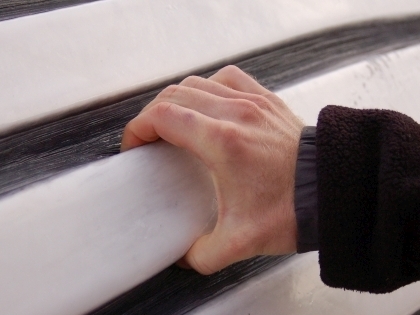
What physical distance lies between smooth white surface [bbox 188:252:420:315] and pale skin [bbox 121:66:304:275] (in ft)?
0.19

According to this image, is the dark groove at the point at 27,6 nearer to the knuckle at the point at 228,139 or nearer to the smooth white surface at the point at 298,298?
the knuckle at the point at 228,139

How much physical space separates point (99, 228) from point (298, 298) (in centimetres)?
31

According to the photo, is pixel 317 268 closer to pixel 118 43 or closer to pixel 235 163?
pixel 235 163

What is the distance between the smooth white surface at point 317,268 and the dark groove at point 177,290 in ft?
0.04

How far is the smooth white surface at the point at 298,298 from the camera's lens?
71 cm

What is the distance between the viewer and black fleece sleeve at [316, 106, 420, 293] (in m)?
0.59

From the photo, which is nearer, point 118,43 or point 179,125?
point 179,125

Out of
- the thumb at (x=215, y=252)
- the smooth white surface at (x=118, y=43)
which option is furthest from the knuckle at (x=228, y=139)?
the smooth white surface at (x=118, y=43)

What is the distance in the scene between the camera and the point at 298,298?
2.47 ft

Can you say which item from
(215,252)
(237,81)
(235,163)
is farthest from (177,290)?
(237,81)

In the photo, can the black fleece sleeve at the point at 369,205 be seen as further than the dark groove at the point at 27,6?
No

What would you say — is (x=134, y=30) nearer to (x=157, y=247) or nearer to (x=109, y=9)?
(x=109, y=9)

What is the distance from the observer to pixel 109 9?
2.75 feet

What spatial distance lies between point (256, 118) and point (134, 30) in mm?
267
